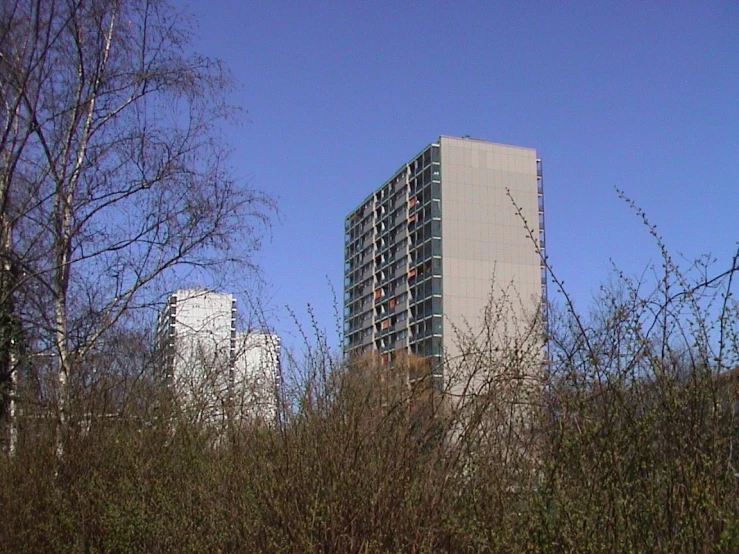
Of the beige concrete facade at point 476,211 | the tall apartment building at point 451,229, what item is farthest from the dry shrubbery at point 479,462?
the beige concrete facade at point 476,211

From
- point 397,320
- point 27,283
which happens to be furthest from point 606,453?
point 397,320

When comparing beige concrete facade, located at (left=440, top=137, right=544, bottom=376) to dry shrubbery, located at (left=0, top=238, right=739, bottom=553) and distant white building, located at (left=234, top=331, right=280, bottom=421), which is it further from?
dry shrubbery, located at (left=0, top=238, right=739, bottom=553)

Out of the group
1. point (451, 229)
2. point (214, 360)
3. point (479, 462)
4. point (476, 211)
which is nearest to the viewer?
point (479, 462)

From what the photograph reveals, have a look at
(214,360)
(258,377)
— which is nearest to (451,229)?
(214,360)

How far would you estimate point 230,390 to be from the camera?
6527mm

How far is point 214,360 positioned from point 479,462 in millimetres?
3687

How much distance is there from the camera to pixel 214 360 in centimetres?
734

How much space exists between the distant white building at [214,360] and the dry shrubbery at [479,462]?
0.76 ft

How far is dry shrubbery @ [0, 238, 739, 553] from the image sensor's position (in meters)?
3.25

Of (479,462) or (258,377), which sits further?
(258,377)

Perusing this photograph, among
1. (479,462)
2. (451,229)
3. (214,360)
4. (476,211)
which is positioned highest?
(476,211)

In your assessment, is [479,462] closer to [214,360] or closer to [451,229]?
[214,360]

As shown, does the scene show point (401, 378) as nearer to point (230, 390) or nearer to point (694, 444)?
point (230, 390)

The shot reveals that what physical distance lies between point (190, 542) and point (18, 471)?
11.3 feet
